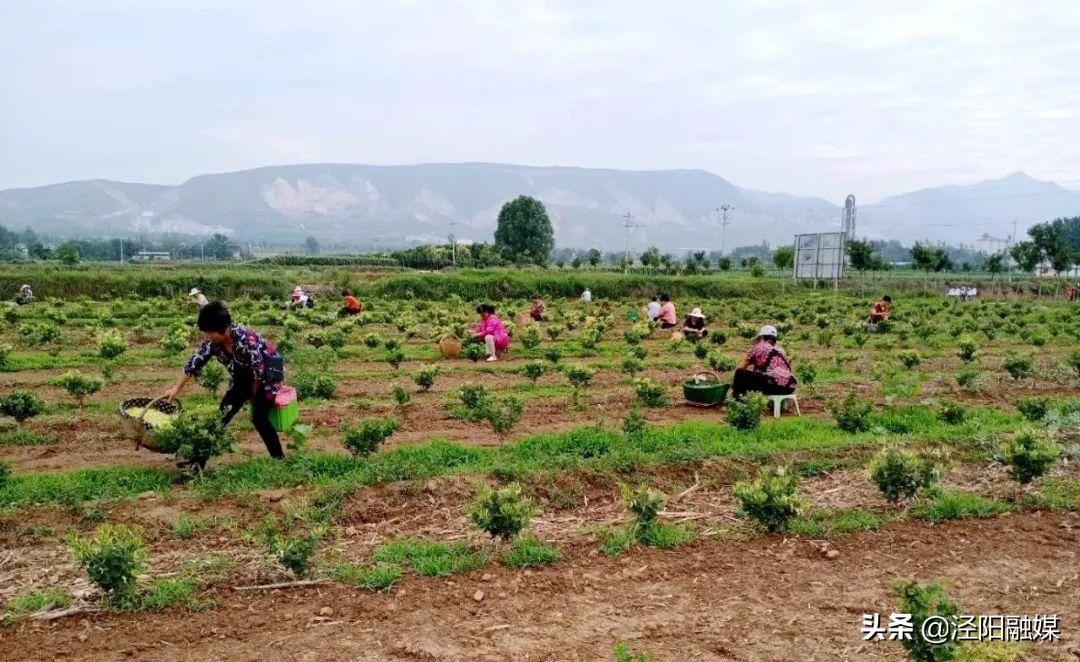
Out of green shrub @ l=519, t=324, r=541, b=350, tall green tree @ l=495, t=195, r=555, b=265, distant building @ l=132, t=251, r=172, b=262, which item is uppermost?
tall green tree @ l=495, t=195, r=555, b=265

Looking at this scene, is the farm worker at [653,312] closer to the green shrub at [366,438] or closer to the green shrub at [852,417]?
the green shrub at [852,417]

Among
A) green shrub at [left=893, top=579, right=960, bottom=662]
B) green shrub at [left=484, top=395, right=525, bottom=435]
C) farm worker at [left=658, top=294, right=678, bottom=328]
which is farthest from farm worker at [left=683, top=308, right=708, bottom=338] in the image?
green shrub at [left=893, top=579, right=960, bottom=662]

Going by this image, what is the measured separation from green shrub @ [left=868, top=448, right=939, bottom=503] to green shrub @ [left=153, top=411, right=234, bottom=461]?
241 inches

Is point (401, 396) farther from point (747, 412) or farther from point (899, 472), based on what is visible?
point (899, 472)

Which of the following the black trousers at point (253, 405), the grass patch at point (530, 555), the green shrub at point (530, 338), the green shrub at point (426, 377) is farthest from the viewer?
the green shrub at point (530, 338)

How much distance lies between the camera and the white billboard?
136 feet

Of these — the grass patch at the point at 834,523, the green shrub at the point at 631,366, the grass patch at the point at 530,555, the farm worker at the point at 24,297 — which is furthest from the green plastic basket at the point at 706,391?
the farm worker at the point at 24,297

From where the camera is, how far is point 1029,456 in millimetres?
7504

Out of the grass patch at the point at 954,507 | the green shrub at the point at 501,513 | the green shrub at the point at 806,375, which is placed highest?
the green shrub at the point at 806,375

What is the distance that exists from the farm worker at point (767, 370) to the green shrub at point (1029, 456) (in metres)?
3.39

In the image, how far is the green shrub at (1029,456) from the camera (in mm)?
7488

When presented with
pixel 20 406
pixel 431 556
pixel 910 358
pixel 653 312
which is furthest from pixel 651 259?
pixel 431 556

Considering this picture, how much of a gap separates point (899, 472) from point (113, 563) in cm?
635

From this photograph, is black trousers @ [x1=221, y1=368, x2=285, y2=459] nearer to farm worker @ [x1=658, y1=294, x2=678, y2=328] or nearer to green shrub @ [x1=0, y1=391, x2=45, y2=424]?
green shrub @ [x1=0, y1=391, x2=45, y2=424]
